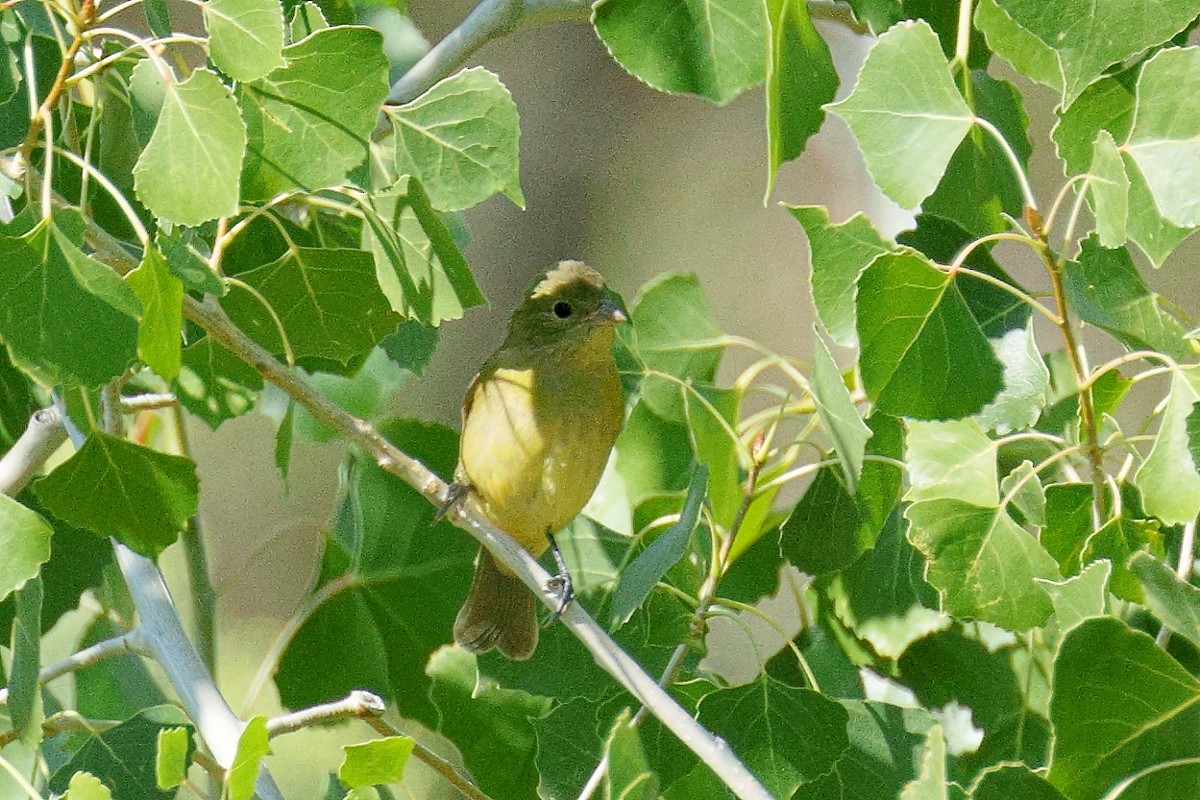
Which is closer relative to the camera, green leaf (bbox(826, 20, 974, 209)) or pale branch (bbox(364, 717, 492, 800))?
green leaf (bbox(826, 20, 974, 209))

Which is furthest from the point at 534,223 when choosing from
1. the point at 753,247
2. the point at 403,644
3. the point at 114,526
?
the point at 114,526

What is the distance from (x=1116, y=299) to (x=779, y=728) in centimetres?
63

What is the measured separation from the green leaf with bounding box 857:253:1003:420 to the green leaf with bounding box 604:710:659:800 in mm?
419

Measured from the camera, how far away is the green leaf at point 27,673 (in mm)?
1603

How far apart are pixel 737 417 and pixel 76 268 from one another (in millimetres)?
958

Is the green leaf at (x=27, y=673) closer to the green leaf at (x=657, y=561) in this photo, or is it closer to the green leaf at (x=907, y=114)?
the green leaf at (x=657, y=561)

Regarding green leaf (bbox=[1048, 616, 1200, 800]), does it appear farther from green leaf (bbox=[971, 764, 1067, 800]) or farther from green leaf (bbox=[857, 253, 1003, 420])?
green leaf (bbox=[857, 253, 1003, 420])

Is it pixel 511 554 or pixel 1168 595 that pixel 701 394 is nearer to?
pixel 511 554

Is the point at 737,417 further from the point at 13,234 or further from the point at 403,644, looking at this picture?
the point at 13,234

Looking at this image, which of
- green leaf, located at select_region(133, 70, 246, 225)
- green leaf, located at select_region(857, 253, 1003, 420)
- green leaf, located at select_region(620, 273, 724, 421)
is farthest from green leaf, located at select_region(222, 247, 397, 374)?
green leaf, located at select_region(857, 253, 1003, 420)

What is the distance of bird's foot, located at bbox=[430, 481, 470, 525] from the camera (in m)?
1.88

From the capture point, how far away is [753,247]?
8.54m

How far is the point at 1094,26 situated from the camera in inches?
50.3

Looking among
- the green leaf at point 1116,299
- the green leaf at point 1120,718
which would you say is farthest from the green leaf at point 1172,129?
the green leaf at point 1120,718
